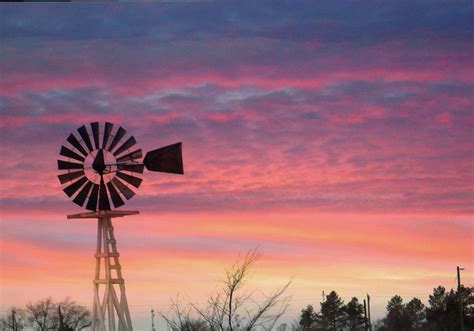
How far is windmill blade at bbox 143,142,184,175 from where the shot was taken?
32.6 meters

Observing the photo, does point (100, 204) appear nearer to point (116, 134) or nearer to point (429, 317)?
point (116, 134)

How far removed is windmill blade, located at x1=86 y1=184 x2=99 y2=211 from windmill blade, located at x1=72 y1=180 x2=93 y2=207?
0.17 metres

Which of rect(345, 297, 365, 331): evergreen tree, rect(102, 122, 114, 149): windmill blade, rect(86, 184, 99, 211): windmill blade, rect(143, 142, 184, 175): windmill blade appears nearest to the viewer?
rect(143, 142, 184, 175): windmill blade

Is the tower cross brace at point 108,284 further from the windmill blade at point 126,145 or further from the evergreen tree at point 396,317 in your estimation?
the evergreen tree at point 396,317

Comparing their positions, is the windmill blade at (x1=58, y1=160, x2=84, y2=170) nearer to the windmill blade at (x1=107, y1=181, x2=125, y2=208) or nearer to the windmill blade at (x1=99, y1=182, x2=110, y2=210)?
the windmill blade at (x1=99, y1=182, x2=110, y2=210)

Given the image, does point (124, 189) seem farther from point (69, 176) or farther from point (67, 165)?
point (67, 165)

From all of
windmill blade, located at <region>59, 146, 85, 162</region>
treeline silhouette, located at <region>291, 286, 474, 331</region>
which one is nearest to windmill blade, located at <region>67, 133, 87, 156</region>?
windmill blade, located at <region>59, 146, 85, 162</region>

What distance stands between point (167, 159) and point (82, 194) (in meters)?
3.23

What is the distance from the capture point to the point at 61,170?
33.3 m

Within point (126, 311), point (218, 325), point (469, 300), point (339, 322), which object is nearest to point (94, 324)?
point (126, 311)

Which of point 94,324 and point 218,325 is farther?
point 94,324

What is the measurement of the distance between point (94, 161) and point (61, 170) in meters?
1.20

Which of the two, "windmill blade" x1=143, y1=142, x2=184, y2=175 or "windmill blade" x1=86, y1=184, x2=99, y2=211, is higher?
"windmill blade" x1=143, y1=142, x2=184, y2=175

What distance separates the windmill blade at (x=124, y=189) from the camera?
33.3m
